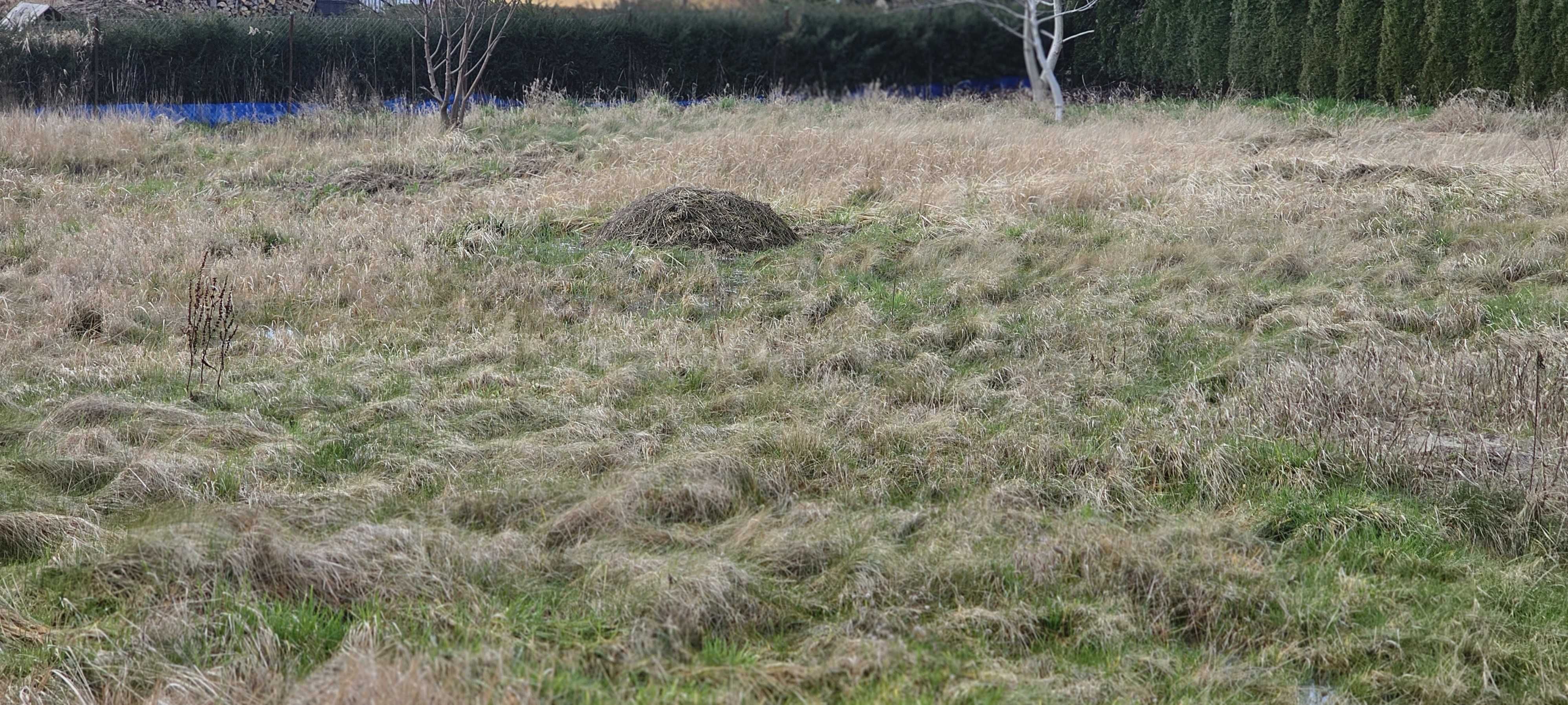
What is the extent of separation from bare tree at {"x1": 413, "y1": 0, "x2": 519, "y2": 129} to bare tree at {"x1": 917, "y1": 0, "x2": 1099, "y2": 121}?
675 centimetres

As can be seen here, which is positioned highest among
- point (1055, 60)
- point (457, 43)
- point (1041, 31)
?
point (1041, 31)

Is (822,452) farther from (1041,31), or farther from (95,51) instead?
(95,51)

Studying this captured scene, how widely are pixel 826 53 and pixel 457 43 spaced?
261 inches

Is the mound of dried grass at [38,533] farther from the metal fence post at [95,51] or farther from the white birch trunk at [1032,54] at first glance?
the white birch trunk at [1032,54]

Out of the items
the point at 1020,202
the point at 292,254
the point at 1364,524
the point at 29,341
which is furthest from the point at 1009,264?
the point at 29,341

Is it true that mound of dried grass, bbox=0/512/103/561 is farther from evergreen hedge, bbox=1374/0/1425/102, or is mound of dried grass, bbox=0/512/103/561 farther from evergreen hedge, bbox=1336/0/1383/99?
evergreen hedge, bbox=1336/0/1383/99

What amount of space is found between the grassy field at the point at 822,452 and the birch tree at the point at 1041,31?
667 cm

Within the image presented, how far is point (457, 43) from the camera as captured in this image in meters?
17.5

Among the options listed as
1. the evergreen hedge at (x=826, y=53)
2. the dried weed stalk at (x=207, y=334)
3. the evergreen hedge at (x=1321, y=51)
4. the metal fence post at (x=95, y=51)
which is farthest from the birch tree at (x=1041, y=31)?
the metal fence post at (x=95, y=51)

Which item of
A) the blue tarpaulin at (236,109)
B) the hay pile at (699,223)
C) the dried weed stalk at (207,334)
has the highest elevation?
the blue tarpaulin at (236,109)

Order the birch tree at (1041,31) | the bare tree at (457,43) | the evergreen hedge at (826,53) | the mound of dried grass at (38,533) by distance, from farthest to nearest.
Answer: the birch tree at (1041,31)
the evergreen hedge at (826,53)
the bare tree at (457,43)
the mound of dried grass at (38,533)

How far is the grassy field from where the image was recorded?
318cm

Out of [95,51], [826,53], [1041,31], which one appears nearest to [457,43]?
[95,51]

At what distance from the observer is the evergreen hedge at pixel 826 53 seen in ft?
46.8
